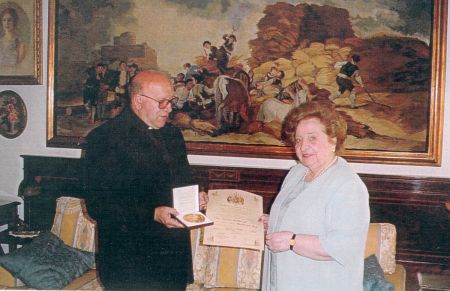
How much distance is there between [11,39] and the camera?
156 inches

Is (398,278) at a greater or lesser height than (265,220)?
lesser

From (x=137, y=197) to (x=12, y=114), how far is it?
8.50 ft

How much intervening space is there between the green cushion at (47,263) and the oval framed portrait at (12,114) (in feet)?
3.93

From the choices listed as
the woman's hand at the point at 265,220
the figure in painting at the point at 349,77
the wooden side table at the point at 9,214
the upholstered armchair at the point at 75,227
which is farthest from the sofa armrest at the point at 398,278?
the wooden side table at the point at 9,214

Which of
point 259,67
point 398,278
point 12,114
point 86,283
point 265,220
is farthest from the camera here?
point 12,114

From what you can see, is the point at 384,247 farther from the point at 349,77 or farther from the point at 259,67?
the point at 259,67

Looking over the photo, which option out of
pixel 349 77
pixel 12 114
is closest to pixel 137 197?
pixel 349 77

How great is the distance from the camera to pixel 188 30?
3729mm

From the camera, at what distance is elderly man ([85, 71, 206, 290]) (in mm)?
2010

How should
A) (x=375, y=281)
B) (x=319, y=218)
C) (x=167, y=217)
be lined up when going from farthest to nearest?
(x=375, y=281), (x=167, y=217), (x=319, y=218)

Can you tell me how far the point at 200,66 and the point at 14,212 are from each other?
2.04m

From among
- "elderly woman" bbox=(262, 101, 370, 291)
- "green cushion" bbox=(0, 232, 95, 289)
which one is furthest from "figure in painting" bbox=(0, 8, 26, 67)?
"elderly woman" bbox=(262, 101, 370, 291)

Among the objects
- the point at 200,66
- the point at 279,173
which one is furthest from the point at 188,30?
the point at 279,173

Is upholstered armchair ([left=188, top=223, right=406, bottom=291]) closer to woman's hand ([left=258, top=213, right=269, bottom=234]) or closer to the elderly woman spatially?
woman's hand ([left=258, top=213, right=269, bottom=234])
